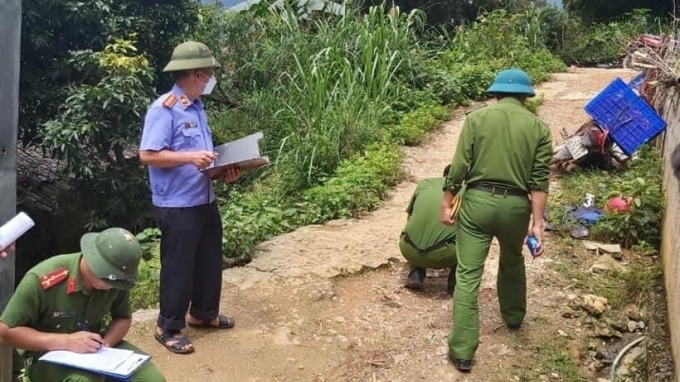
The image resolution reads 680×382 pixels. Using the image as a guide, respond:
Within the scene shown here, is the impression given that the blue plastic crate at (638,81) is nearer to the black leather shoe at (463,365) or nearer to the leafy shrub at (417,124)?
the leafy shrub at (417,124)

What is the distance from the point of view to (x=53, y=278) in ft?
9.43

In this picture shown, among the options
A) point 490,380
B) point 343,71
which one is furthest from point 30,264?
point 490,380

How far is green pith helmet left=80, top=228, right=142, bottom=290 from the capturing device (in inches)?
111

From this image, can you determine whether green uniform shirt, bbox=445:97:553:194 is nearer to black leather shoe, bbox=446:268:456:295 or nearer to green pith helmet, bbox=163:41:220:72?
black leather shoe, bbox=446:268:456:295

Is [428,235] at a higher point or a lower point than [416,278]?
higher

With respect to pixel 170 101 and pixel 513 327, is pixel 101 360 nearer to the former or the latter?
pixel 170 101

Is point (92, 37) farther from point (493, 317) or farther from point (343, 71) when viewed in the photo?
point (493, 317)

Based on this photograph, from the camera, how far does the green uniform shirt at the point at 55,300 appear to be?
2.84m

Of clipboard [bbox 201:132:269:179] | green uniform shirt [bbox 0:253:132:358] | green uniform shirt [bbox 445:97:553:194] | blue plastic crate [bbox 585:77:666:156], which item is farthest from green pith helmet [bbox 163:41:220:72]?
blue plastic crate [bbox 585:77:666:156]

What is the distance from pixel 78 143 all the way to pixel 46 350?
177 inches

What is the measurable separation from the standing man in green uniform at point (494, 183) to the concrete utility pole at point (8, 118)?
7.29ft

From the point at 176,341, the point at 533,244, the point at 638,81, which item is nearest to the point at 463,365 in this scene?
the point at 533,244

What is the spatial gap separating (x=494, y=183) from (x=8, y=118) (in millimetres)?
2433

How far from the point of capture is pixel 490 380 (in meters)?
3.86
